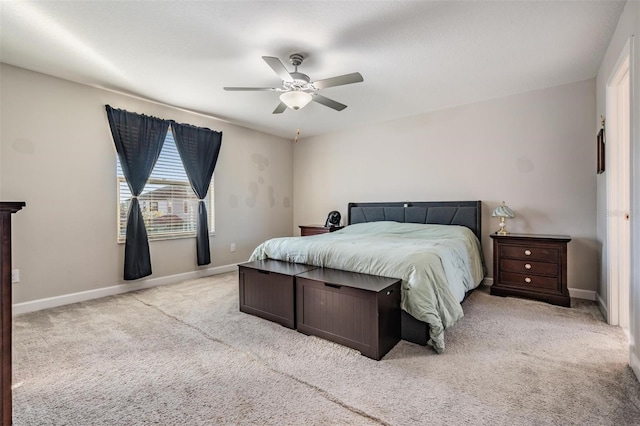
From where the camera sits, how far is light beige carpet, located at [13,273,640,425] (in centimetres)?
153

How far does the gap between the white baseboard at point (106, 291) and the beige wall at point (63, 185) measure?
54 mm

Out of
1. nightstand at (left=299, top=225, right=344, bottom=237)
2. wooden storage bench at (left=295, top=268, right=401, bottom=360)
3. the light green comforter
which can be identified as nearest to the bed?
the light green comforter

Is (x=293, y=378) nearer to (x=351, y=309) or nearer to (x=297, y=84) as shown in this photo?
(x=351, y=309)

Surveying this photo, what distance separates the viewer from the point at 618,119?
2.65 m

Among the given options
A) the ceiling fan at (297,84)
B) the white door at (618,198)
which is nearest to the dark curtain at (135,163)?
the ceiling fan at (297,84)

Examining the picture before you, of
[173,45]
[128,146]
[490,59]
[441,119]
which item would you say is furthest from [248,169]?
[490,59]

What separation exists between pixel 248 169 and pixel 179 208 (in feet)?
4.63

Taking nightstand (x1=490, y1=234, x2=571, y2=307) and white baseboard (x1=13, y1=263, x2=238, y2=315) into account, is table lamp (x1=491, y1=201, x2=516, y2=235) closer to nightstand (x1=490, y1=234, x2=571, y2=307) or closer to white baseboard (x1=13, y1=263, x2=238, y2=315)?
nightstand (x1=490, y1=234, x2=571, y2=307)

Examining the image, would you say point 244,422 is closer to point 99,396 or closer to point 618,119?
point 99,396

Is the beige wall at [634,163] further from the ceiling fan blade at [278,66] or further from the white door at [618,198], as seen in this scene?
the ceiling fan blade at [278,66]

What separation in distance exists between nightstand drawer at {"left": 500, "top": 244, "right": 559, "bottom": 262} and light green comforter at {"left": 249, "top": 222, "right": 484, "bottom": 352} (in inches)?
12.9

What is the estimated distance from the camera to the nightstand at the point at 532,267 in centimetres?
312

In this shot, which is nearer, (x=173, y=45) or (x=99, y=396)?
(x=99, y=396)

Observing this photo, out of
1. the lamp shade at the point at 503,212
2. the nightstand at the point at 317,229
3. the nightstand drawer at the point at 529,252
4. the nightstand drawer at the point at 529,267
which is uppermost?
the lamp shade at the point at 503,212
